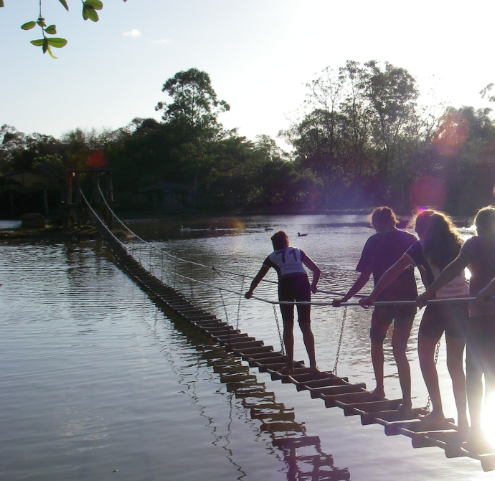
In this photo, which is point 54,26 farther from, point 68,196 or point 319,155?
point 319,155

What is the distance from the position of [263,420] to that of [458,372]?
81.8 inches

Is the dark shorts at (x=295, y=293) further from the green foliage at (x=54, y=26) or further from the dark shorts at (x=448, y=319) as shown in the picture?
the green foliage at (x=54, y=26)

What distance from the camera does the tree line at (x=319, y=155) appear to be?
167 ft

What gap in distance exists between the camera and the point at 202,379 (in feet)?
22.7

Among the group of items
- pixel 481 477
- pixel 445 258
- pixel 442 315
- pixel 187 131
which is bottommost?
pixel 481 477

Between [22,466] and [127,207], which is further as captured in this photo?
[127,207]

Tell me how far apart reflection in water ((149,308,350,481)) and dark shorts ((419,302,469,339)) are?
1.26 metres

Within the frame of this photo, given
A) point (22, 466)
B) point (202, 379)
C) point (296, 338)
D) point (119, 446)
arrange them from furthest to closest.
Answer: point (296, 338) → point (202, 379) → point (119, 446) → point (22, 466)

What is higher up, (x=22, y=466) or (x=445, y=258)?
(x=445, y=258)

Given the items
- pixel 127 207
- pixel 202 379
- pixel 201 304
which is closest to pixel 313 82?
pixel 127 207

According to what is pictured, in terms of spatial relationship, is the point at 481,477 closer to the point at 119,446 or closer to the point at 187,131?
the point at 119,446

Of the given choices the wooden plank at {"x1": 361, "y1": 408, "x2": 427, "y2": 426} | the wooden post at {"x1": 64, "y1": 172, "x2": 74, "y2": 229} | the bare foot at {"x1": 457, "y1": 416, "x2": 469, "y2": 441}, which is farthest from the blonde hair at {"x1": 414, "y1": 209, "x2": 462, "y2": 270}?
the wooden post at {"x1": 64, "y1": 172, "x2": 74, "y2": 229}

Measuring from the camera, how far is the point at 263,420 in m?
5.57

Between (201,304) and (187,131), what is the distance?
47.3m
